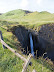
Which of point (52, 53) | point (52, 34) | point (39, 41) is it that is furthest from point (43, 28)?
point (52, 53)

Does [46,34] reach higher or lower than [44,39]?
higher

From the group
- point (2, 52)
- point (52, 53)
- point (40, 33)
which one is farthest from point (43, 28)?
point (2, 52)

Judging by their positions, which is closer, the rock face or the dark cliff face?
the dark cliff face

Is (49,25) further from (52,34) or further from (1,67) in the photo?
(1,67)

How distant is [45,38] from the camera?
29047 millimetres

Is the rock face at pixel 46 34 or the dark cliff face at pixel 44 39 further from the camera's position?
the rock face at pixel 46 34

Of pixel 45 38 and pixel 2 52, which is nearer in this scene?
pixel 2 52

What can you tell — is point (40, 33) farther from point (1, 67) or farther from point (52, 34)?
point (1, 67)

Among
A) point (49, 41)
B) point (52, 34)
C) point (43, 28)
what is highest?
point (43, 28)

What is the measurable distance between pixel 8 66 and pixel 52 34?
26282mm

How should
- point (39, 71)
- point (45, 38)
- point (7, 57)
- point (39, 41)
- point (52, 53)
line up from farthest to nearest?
point (45, 38) → point (39, 41) → point (52, 53) → point (7, 57) → point (39, 71)

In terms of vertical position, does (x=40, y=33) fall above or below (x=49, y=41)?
above

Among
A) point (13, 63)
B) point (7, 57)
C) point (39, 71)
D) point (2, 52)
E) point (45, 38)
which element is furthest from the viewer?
point (45, 38)

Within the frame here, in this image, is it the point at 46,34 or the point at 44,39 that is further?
the point at 46,34
